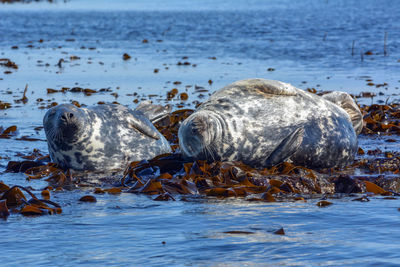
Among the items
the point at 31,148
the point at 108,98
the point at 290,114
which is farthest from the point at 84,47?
the point at 290,114

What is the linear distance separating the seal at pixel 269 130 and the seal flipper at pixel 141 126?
0.87 metres

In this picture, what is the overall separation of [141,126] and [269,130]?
5.06 feet

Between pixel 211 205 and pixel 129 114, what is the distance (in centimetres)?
247

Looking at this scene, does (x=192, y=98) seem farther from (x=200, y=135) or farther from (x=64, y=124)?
(x=200, y=135)

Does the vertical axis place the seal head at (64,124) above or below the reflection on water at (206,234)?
above

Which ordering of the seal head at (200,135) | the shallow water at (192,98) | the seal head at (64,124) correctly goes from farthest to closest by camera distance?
the seal head at (64,124), the seal head at (200,135), the shallow water at (192,98)

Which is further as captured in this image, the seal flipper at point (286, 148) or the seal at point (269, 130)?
the seal flipper at point (286, 148)

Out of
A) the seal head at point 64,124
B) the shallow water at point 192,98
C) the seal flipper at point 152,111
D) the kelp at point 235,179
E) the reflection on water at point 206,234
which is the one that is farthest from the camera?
the seal flipper at point 152,111

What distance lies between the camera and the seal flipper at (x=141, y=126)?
7743mm

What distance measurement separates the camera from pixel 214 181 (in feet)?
21.5

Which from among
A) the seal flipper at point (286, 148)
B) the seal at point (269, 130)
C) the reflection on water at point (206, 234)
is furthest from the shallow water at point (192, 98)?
the seal flipper at point (286, 148)

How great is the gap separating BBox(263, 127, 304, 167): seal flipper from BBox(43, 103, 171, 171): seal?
1.47m

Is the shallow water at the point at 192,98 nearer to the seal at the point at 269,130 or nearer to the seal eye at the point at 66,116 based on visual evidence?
the seal eye at the point at 66,116

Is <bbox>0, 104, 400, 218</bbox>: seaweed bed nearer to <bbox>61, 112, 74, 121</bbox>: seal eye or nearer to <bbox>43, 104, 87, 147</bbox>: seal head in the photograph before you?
<bbox>43, 104, 87, 147</bbox>: seal head
